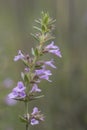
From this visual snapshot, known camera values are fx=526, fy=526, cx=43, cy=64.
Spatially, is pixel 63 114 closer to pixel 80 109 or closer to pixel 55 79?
pixel 80 109

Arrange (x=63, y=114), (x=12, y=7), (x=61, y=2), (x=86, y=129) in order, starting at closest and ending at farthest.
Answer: (x=86, y=129) < (x=63, y=114) < (x=61, y=2) < (x=12, y=7)

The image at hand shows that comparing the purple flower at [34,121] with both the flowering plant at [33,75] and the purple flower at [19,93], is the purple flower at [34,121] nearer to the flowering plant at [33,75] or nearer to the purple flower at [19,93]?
the flowering plant at [33,75]

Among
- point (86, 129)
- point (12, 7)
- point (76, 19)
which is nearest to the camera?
point (86, 129)

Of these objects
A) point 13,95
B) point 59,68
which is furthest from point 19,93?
point 59,68

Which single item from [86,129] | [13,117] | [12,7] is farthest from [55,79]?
[12,7]

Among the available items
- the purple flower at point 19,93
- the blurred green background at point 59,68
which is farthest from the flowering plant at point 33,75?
the blurred green background at point 59,68

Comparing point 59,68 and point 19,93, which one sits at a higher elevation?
point 59,68

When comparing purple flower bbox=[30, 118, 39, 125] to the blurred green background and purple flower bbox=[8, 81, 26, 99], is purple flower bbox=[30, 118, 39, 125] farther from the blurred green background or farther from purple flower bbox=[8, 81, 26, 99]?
the blurred green background

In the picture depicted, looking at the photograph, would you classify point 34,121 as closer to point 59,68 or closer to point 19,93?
point 19,93
